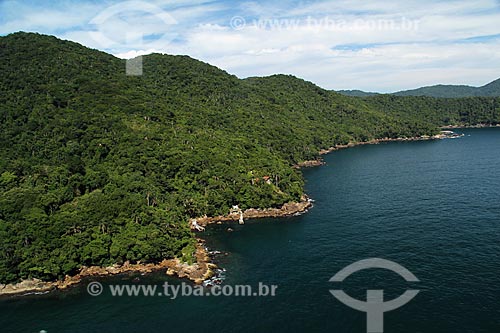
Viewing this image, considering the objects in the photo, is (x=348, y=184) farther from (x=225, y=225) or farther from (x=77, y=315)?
(x=77, y=315)

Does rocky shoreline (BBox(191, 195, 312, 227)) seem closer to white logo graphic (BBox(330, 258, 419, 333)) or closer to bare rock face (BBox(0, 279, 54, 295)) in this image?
white logo graphic (BBox(330, 258, 419, 333))

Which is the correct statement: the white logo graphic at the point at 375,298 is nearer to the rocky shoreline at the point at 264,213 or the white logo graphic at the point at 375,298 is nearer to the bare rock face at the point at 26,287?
the rocky shoreline at the point at 264,213

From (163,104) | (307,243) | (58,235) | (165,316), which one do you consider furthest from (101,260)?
(163,104)

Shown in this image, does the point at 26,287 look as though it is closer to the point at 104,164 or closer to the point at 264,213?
the point at 104,164

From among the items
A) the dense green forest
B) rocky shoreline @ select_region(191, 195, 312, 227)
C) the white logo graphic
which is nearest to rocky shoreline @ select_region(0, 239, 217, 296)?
the dense green forest

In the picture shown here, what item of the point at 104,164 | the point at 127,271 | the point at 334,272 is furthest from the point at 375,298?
the point at 104,164

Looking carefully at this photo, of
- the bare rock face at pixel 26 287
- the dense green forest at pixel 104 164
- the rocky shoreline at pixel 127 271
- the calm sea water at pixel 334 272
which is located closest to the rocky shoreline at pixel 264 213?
the dense green forest at pixel 104 164
